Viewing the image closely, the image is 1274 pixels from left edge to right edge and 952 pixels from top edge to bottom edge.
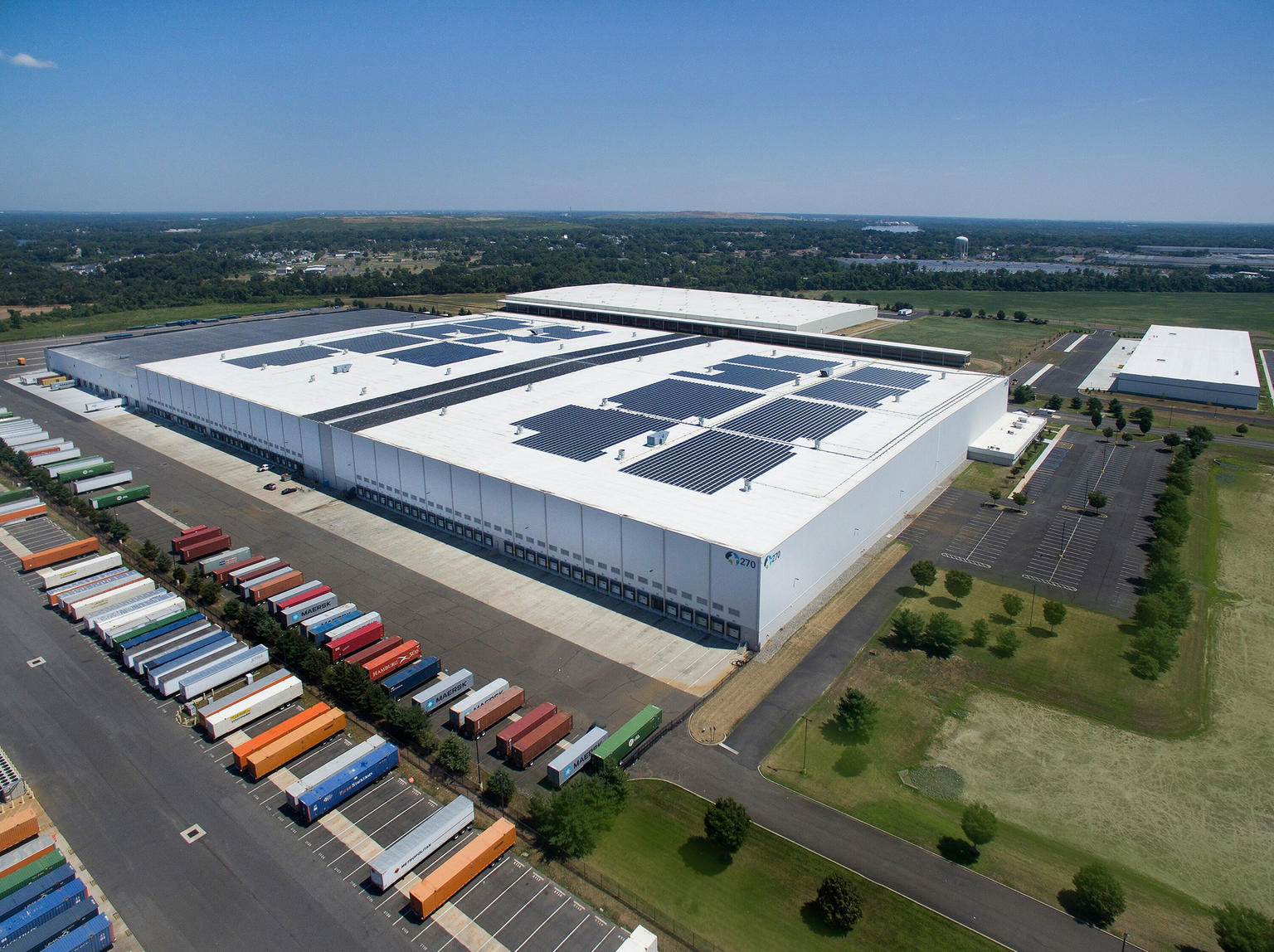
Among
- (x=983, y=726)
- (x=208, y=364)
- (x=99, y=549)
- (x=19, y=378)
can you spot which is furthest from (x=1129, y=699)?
(x=19, y=378)

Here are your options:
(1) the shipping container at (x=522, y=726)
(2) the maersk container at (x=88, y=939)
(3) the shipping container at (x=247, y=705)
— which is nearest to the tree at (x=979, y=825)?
(1) the shipping container at (x=522, y=726)

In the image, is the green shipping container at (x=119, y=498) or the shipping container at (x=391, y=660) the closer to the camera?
the shipping container at (x=391, y=660)

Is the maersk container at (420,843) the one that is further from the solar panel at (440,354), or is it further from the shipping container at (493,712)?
the solar panel at (440,354)

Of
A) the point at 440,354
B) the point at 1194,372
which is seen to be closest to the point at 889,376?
the point at 440,354

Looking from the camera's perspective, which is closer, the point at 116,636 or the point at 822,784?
the point at 822,784

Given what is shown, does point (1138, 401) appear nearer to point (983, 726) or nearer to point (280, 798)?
point (983, 726)

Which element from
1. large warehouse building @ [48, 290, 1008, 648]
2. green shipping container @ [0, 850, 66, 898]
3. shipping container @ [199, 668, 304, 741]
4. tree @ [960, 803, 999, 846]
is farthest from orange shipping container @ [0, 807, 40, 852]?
tree @ [960, 803, 999, 846]

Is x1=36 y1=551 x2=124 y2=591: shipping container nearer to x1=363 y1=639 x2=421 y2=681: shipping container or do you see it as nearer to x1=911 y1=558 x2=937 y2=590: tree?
x1=363 y1=639 x2=421 y2=681: shipping container
